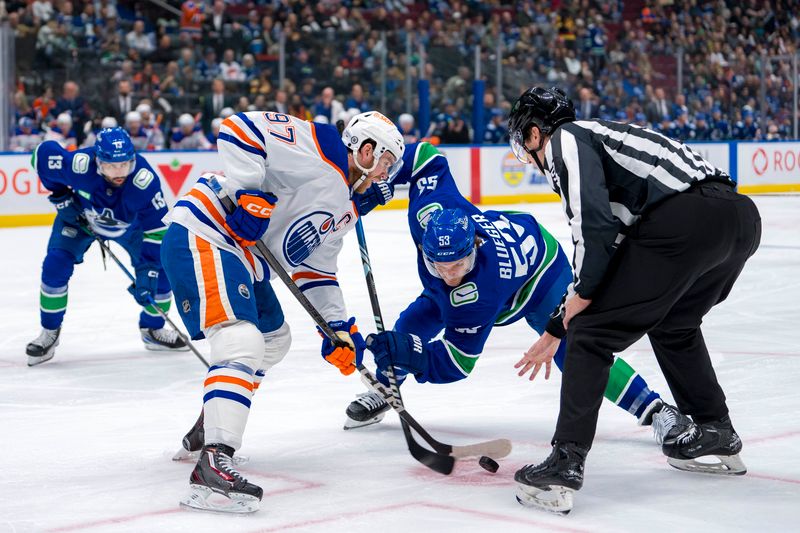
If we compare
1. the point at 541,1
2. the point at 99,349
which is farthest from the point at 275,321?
the point at 541,1

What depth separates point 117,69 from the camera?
12.4m

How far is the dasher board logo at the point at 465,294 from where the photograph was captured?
11.1 ft

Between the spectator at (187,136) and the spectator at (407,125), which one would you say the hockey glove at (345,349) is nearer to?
the spectator at (187,136)

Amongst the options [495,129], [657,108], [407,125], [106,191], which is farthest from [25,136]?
[657,108]

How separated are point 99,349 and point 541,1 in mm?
14665

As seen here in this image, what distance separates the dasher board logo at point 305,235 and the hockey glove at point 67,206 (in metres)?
2.53

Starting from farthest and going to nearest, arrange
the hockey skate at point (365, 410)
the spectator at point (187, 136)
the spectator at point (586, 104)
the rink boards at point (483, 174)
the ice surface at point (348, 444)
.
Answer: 1. the spectator at point (586, 104)
2. the spectator at point (187, 136)
3. the rink boards at point (483, 174)
4. the hockey skate at point (365, 410)
5. the ice surface at point (348, 444)

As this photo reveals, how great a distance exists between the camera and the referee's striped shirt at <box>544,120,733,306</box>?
2.81 m

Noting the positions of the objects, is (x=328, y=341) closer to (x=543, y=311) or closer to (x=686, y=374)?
(x=543, y=311)

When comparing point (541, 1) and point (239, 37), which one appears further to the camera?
point (541, 1)

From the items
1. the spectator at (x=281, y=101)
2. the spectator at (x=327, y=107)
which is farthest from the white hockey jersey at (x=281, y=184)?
the spectator at (x=327, y=107)

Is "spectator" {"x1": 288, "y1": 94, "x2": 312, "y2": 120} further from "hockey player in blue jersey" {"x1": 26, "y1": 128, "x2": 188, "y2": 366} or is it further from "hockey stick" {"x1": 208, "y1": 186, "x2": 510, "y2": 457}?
"hockey stick" {"x1": 208, "y1": 186, "x2": 510, "y2": 457}

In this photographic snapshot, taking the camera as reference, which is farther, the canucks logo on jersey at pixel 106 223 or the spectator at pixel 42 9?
the spectator at pixel 42 9

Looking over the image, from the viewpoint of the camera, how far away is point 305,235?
11.2 ft
